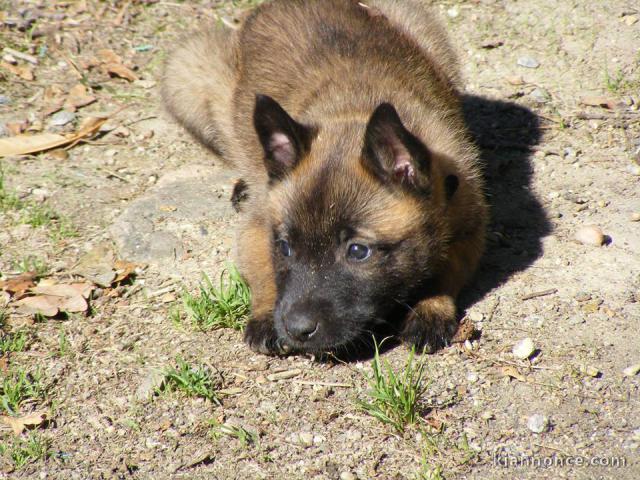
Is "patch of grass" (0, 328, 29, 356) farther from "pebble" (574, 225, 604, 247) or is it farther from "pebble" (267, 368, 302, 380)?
"pebble" (574, 225, 604, 247)

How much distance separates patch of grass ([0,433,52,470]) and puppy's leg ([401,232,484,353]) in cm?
208

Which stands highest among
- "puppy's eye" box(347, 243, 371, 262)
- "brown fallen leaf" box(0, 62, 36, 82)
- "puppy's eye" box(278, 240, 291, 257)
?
"puppy's eye" box(347, 243, 371, 262)

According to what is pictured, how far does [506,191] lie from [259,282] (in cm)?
227

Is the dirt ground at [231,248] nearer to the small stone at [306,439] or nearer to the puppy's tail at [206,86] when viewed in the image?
the small stone at [306,439]

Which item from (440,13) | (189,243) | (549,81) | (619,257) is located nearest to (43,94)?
(189,243)

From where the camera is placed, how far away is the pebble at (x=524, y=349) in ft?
14.8

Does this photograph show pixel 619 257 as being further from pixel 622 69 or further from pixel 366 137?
pixel 622 69

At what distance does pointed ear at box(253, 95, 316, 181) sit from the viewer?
4.50 metres

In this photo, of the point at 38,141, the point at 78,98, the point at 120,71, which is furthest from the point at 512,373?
the point at 120,71

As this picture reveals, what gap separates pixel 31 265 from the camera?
5.62 meters

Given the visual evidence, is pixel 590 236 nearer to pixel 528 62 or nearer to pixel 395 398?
pixel 395 398

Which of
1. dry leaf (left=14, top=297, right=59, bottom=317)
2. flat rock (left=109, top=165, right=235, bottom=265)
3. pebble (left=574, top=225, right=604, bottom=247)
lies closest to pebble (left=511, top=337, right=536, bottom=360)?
pebble (left=574, top=225, right=604, bottom=247)

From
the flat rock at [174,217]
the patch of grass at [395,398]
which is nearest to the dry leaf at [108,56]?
the flat rock at [174,217]

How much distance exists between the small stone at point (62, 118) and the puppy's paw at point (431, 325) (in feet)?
13.1
